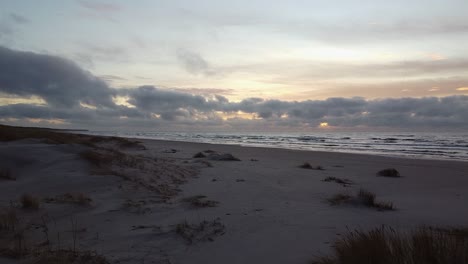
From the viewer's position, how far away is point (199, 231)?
4848mm

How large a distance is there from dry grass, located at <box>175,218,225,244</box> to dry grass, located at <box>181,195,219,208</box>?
125 cm

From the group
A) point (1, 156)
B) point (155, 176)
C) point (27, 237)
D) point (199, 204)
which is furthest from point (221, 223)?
point (1, 156)

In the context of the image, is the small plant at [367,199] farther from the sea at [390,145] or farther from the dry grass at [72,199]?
the sea at [390,145]

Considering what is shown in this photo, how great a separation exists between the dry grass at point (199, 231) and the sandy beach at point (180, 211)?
0.01m

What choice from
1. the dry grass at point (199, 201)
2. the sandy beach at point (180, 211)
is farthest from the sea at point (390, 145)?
the dry grass at point (199, 201)

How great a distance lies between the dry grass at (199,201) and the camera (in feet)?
21.4

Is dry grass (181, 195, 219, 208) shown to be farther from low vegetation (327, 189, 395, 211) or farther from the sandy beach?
low vegetation (327, 189, 395, 211)

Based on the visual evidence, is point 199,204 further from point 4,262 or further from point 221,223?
point 4,262

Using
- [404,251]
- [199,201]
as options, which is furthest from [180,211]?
[404,251]

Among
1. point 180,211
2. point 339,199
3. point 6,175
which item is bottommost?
point 180,211

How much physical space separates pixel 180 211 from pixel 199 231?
1.38 m

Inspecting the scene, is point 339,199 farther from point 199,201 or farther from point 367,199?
point 199,201

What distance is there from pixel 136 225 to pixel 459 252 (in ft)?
13.9

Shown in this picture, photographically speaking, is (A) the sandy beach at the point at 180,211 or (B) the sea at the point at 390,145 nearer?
(A) the sandy beach at the point at 180,211
